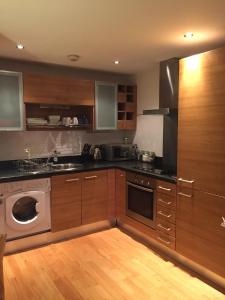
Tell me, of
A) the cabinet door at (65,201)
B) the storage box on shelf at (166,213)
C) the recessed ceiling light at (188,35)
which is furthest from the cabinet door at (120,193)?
the recessed ceiling light at (188,35)

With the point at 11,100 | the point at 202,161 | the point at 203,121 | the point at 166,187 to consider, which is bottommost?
the point at 166,187

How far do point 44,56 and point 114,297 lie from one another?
2664mm

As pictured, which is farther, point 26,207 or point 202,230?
point 26,207

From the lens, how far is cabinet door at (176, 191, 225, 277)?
2250 millimetres

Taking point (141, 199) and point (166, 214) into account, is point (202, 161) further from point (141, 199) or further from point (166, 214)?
point (141, 199)

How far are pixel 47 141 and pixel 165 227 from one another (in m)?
2.03

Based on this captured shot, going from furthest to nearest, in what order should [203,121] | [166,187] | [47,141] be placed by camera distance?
[47,141] < [166,187] < [203,121]

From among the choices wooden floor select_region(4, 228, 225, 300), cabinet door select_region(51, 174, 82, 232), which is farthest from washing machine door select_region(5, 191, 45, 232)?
wooden floor select_region(4, 228, 225, 300)

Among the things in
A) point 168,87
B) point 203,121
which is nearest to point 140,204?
point 203,121

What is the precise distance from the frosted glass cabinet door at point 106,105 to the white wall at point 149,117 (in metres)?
0.45

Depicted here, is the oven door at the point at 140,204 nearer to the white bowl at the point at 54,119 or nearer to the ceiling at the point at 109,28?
the white bowl at the point at 54,119

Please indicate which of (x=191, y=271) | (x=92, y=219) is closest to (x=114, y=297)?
(x=191, y=271)

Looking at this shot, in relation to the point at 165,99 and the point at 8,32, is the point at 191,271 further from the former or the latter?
the point at 8,32

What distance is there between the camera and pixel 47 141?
375 centimetres
